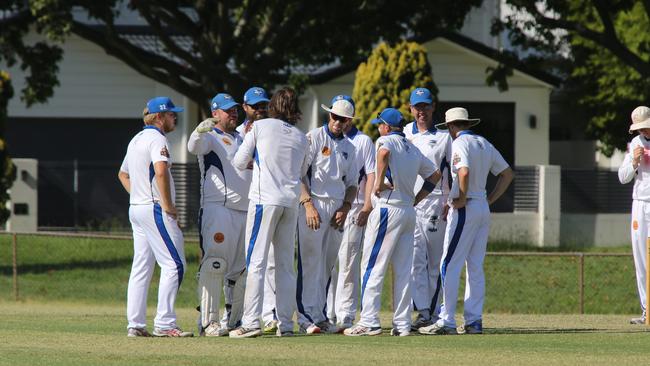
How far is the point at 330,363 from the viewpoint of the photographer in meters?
10.4

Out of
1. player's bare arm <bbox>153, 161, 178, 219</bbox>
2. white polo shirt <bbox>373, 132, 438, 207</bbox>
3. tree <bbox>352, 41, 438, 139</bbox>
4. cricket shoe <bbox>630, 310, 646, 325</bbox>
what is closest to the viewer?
player's bare arm <bbox>153, 161, 178, 219</bbox>

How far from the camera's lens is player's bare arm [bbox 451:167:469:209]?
13.3 metres

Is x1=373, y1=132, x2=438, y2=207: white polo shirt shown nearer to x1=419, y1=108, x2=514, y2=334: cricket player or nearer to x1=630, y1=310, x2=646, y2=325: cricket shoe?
x1=419, y1=108, x2=514, y2=334: cricket player

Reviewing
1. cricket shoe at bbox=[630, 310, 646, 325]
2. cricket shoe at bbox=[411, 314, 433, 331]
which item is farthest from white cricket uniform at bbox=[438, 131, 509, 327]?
cricket shoe at bbox=[630, 310, 646, 325]

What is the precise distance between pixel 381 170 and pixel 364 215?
21.5 inches

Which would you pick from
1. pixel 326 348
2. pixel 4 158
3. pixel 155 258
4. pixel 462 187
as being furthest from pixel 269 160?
pixel 4 158

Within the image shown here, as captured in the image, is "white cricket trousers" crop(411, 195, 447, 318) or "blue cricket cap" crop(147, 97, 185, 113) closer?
"blue cricket cap" crop(147, 97, 185, 113)

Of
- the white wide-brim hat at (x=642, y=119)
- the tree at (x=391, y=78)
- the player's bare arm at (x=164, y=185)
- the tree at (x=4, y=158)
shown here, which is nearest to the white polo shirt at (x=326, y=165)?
the player's bare arm at (x=164, y=185)

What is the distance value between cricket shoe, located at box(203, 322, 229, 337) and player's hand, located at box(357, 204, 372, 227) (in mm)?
1672

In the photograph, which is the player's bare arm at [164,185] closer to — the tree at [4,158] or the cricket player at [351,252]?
the cricket player at [351,252]

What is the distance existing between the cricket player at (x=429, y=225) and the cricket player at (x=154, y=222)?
2.72 m

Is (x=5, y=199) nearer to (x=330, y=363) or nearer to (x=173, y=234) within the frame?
(x=173, y=234)

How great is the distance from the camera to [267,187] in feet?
40.5

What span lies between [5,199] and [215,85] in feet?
15.6
